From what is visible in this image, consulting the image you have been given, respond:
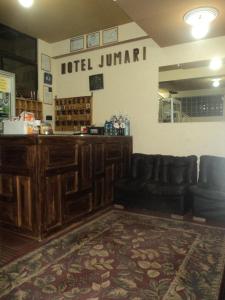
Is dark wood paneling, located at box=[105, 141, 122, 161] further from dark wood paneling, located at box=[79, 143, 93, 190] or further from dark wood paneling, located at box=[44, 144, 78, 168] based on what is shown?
dark wood paneling, located at box=[44, 144, 78, 168]

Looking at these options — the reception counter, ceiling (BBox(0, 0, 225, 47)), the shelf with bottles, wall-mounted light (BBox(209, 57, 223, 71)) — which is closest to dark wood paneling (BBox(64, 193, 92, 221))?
the reception counter

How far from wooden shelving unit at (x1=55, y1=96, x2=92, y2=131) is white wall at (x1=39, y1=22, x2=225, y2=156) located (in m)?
0.12

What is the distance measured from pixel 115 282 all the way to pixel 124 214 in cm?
163

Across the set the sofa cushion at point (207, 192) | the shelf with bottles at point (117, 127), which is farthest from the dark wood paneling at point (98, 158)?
the sofa cushion at point (207, 192)

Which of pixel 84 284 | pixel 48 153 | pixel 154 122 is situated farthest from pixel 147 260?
pixel 154 122

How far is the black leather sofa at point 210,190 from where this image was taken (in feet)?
10.2

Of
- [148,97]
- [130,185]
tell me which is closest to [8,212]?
[130,185]

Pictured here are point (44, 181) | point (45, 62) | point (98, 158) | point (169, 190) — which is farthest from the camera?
point (45, 62)

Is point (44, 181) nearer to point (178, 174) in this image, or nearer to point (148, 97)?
point (178, 174)

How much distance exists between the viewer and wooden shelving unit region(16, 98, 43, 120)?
4.31 meters

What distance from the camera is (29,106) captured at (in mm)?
4551

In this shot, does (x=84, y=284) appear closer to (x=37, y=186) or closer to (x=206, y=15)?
(x=37, y=186)

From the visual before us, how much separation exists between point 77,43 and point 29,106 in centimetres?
146

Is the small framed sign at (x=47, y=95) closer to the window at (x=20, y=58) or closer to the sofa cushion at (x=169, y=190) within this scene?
the window at (x=20, y=58)
